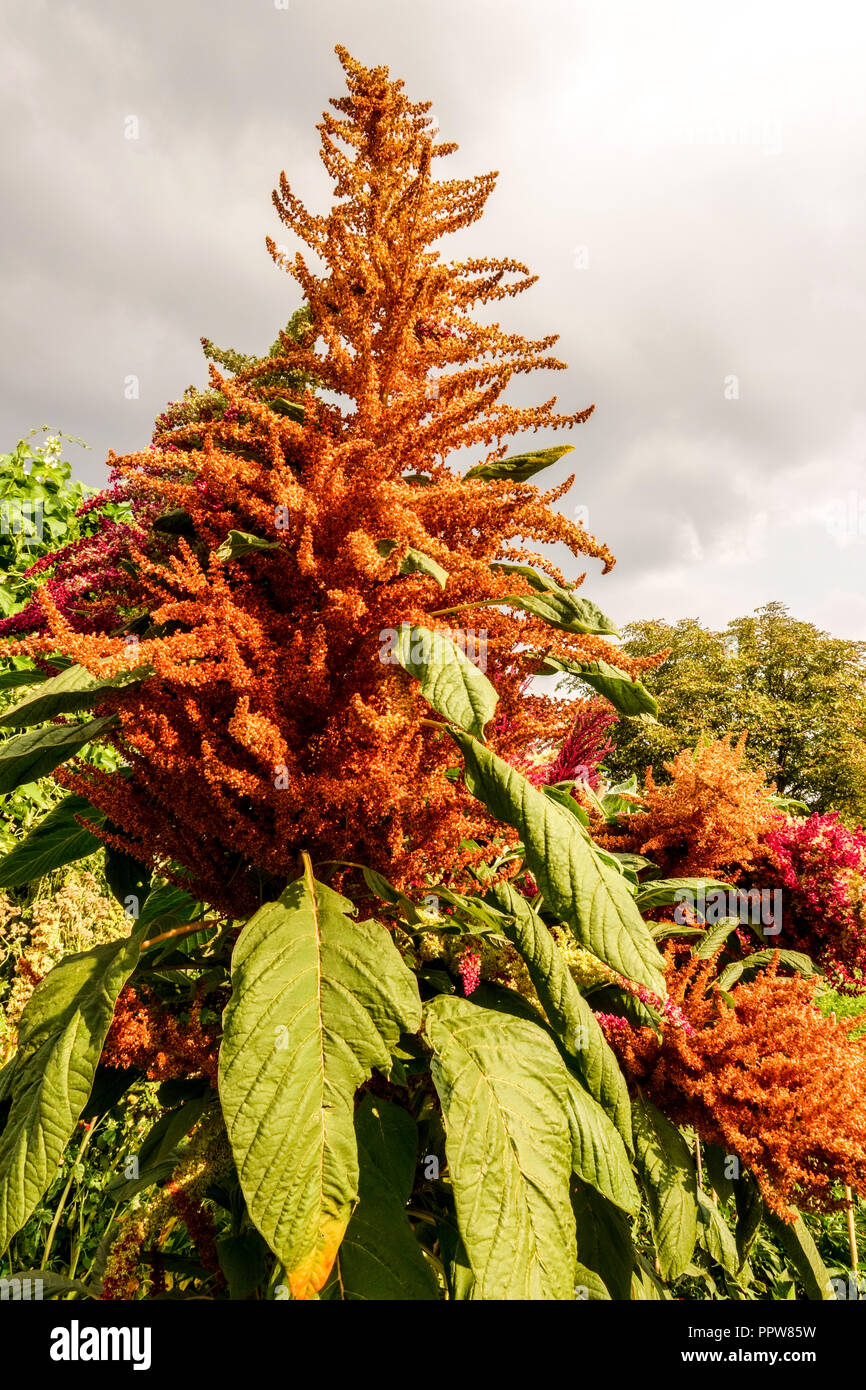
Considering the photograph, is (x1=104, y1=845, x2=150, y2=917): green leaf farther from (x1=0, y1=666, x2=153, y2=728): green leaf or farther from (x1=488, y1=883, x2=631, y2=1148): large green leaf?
(x1=488, y1=883, x2=631, y2=1148): large green leaf

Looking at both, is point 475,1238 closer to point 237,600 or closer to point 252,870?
point 252,870

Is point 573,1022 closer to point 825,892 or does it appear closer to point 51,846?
point 825,892

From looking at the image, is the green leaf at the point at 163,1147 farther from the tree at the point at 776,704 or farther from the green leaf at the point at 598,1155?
the tree at the point at 776,704

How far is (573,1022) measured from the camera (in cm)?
93

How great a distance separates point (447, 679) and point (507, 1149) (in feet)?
1.68

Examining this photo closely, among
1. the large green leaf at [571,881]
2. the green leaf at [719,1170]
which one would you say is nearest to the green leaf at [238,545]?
the large green leaf at [571,881]

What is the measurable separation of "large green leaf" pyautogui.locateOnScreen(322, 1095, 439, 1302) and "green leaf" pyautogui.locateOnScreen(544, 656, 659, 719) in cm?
69

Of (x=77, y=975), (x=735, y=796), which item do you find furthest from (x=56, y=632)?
(x=735, y=796)

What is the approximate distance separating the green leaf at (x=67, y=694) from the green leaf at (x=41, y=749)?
32mm

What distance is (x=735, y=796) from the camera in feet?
4.58

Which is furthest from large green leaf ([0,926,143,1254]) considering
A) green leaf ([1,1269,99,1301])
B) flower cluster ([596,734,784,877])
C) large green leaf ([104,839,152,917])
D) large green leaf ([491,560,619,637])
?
flower cluster ([596,734,784,877])
